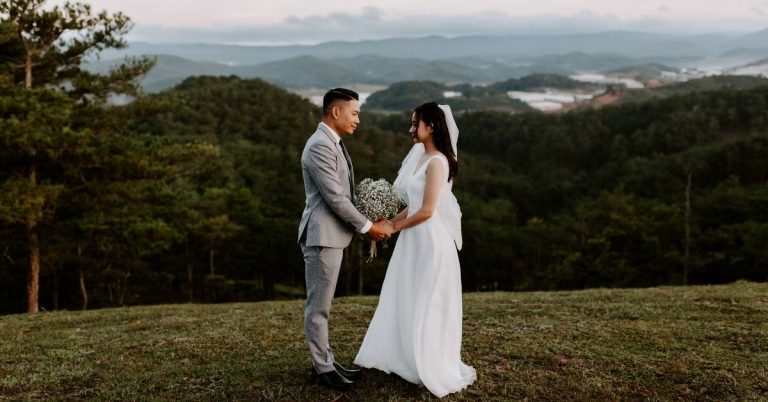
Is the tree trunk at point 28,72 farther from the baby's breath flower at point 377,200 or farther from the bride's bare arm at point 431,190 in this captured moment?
the bride's bare arm at point 431,190

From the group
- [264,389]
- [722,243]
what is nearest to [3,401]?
[264,389]

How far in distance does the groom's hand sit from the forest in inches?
472

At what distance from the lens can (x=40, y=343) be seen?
752 centimetres

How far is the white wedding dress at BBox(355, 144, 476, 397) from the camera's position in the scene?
5055 millimetres

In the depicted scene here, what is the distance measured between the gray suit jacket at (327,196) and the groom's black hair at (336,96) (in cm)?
18

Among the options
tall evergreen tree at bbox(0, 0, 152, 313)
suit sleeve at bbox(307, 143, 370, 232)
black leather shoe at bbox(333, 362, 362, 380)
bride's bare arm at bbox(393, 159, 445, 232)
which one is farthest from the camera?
tall evergreen tree at bbox(0, 0, 152, 313)

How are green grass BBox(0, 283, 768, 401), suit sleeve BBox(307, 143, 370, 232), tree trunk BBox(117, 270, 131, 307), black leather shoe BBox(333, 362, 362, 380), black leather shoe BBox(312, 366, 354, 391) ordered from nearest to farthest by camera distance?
suit sleeve BBox(307, 143, 370, 232), black leather shoe BBox(312, 366, 354, 391), green grass BBox(0, 283, 768, 401), black leather shoe BBox(333, 362, 362, 380), tree trunk BBox(117, 270, 131, 307)

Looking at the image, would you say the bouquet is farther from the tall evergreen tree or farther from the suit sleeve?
the tall evergreen tree

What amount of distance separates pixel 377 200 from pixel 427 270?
77cm

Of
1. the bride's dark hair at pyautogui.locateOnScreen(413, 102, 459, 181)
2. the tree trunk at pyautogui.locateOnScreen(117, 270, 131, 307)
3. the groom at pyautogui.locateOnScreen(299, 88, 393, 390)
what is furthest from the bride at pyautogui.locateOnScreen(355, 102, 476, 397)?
the tree trunk at pyautogui.locateOnScreen(117, 270, 131, 307)

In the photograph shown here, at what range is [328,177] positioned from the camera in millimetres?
4660

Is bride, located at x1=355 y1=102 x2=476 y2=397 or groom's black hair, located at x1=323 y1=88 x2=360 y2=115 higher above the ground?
groom's black hair, located at x1=323 y1=88 x2=360 y2=115

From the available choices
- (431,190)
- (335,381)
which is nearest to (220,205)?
(335,381)

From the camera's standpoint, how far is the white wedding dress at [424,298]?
16.6 feet
